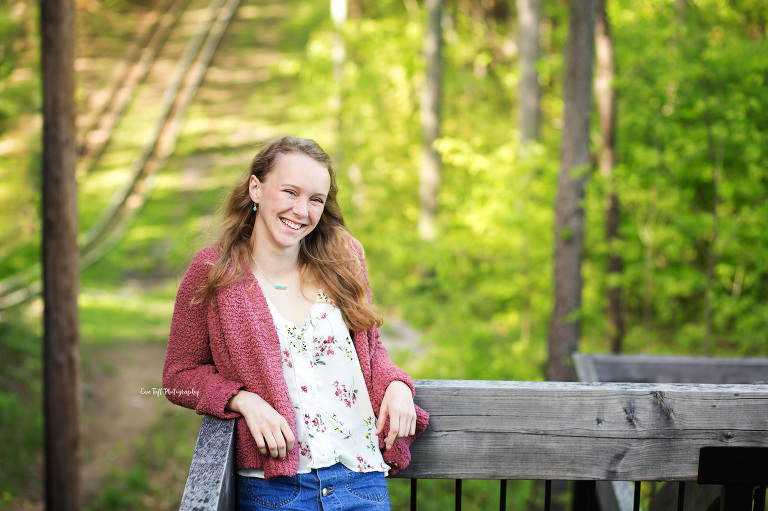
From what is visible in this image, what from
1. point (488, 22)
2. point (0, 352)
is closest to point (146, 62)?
point (488, 22)

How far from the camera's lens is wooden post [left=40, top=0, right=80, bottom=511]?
4.71 m

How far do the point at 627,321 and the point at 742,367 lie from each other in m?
4.83

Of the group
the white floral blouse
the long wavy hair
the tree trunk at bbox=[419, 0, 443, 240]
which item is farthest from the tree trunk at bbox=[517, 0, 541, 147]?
the white floral blouse

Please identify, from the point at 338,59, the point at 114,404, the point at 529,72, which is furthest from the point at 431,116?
the point at 114,404

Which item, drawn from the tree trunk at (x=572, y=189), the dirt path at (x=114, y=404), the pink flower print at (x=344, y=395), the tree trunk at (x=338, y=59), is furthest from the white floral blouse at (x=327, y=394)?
the tree trunk at (x=338, y=59)

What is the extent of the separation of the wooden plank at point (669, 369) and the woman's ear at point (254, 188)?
2.48 m

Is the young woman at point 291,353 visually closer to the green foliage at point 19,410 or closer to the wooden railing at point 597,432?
the wooden railing at point 597,432

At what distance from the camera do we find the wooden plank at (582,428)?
1.62 metres

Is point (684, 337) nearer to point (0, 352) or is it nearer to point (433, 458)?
point (433, 458)

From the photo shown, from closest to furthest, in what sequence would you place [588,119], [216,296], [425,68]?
1. [216,296]
2. [588,119]
3. [425,68]

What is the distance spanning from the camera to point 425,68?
10391 millimetres

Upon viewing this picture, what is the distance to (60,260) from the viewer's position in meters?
4.91

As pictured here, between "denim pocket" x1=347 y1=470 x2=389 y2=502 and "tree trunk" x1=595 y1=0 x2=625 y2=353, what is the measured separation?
17.5 feet

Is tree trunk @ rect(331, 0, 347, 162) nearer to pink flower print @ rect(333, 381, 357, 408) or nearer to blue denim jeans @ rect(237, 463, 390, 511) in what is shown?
pink flower print @ rect(333, 381, 357, 408)
